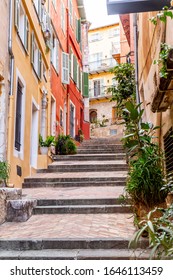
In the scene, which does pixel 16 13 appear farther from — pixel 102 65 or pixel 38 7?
pixel 102 65

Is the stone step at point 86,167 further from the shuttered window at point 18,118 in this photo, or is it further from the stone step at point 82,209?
the stone step at point 82,209

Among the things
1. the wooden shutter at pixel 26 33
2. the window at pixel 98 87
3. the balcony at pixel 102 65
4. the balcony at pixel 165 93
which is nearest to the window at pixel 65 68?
the wooden shutter at pixel 26 33

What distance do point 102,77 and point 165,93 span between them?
2876 centimetres

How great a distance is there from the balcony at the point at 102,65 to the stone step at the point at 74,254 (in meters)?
30.6

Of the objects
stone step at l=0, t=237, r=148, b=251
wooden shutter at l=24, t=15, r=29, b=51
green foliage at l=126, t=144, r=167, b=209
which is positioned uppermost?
wooden shutter at l=24, t=15, r=29, b=51

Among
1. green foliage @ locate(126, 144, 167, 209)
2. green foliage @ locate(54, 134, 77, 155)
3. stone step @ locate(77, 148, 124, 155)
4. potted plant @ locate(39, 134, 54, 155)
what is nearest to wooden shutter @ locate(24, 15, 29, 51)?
potted plant @ locate(39, 134, 54, 155)

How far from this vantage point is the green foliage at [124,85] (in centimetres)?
1302

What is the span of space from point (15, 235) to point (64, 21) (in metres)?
15.5

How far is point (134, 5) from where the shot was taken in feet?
14.6

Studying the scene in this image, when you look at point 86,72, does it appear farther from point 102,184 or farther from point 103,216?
point 103,216

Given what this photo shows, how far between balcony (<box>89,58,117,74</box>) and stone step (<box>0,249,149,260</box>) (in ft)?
100

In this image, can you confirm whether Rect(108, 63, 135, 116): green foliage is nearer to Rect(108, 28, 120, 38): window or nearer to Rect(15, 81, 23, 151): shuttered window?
Rect(15, 81, 23, 151): shuttered window

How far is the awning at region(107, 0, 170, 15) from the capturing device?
14.4 feet

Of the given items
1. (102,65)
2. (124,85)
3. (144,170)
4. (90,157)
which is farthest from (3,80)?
(102,65)
